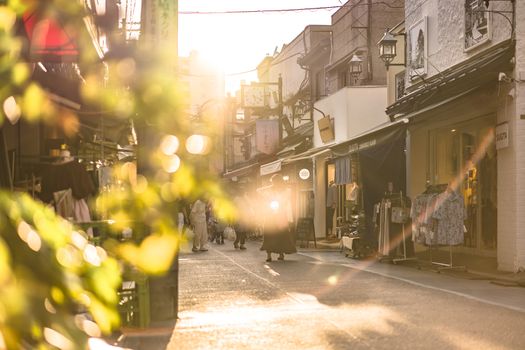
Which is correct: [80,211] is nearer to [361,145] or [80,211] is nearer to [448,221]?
[448,221]

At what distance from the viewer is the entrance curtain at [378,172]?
688 inches

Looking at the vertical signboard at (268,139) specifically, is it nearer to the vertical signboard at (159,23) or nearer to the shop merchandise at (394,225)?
the shop merchandise at (394,225)

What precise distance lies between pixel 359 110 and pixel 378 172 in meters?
9.46

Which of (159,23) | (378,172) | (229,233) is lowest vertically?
(229,233)

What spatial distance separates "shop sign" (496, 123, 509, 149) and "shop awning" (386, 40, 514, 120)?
991mm

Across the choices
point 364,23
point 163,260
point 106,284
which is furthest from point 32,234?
point 364,23

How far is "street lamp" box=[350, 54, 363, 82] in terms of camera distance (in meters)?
27.5

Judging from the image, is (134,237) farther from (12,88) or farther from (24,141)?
(12,88)

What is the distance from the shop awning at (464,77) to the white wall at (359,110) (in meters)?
7.01

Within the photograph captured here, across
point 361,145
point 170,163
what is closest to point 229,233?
point 361,145

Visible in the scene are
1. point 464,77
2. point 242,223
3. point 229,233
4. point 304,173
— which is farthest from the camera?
point 304,173

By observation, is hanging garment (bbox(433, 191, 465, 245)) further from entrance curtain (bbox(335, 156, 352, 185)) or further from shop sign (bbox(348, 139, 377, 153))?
entrance curtain (bbox(335, 156, 352, 185))

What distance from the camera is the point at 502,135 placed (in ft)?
46.0

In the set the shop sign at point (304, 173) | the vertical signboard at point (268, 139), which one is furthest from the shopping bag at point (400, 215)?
the vertical signboard at point (268, 139)
